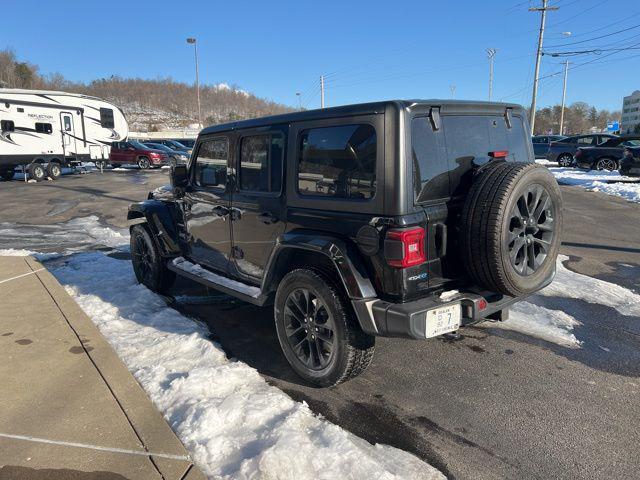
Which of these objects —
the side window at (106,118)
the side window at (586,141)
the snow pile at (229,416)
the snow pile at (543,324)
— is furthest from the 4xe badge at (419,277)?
the side window at (106,118)

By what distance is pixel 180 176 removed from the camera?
16.0 ft

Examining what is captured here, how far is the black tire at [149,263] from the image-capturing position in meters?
5.28

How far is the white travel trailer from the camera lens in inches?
777

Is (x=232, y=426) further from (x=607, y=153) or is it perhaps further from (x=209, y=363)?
(x=607, y=153)

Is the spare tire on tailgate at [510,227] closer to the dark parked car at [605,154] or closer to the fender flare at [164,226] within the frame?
the fender flare at [164,226]

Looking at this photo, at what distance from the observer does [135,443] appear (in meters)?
2.75

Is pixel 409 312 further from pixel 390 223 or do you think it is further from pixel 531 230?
pixel 531 230

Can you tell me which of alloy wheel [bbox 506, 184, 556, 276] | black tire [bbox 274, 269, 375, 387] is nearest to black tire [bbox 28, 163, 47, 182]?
black tire [bbox 274, 269, 375, 387]

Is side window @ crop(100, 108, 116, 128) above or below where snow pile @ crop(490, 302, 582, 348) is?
above

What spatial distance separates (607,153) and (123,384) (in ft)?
72.7

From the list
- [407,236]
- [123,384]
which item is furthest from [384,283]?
[123,384]

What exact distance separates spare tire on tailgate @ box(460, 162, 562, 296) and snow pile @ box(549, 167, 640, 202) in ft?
34.8

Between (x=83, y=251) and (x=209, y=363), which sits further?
(x=83, y=251)

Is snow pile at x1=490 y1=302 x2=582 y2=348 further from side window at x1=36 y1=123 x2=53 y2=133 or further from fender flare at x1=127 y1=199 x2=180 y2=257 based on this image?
side window at x1=36 y1=123 x2=53 y2=133
